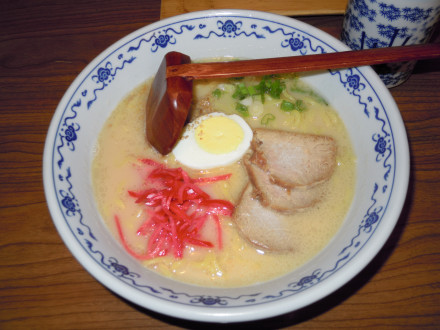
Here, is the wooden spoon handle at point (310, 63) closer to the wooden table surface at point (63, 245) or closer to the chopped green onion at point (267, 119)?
the chopped green onion at point (267, 119)

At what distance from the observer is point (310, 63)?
1.47 metres

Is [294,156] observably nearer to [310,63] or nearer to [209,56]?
[310,63]

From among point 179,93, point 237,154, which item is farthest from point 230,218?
point 179,93

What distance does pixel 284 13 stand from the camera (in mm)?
2148

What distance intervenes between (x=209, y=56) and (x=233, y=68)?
0.45 metres

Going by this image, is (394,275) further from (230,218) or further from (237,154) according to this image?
(237,154)

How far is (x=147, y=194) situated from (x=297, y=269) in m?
0.62

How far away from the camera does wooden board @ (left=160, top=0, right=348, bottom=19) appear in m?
2.16

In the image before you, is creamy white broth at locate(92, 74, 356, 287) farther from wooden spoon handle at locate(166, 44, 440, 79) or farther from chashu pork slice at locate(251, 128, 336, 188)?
wooden spoon handle at locate(166, 44, 440, 79)

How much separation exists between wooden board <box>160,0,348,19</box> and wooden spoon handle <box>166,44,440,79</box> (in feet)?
2.59

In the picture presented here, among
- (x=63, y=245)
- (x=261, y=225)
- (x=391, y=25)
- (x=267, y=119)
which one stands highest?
(x=391, y=25)

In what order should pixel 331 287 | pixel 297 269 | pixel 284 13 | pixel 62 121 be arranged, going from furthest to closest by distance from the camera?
pixel 284 13
pixel 62 121
pixel 297 269
pixel 331 287

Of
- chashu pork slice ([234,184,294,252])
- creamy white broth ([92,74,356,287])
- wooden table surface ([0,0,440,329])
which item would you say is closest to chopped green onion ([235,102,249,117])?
creamy white broth ([92,74,356,287])

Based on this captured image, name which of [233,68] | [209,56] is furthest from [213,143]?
→ [209,56]
